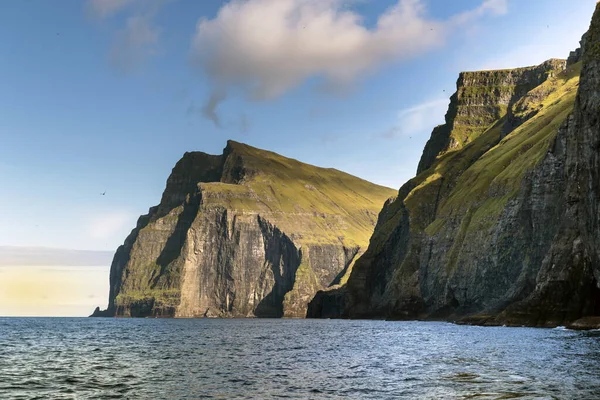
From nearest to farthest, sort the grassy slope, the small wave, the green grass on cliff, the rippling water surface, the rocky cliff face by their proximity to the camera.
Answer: the rippling water surface < the small wave < the rocky cliff face < the green grass on cliff < the grassy slope

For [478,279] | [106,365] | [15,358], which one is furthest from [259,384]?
[478,279]

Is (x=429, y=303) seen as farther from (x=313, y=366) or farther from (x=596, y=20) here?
(x=313, y=366)

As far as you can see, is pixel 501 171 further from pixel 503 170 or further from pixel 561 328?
pixel 561 328

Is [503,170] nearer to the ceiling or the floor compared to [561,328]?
nearer to the ceiling

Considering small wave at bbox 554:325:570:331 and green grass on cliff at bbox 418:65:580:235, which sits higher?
green grass on cliff at bbox 418:65:580:235

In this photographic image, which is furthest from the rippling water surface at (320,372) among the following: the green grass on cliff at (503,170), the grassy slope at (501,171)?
the grassy slope at (501,171)

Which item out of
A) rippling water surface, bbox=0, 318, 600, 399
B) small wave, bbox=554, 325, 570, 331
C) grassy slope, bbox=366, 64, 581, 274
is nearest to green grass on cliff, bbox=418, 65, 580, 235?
grassy slope, bbox=366, 64, 581, 274

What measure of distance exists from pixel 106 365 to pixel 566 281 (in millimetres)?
71570

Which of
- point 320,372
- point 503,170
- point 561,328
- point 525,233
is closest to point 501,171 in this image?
point 503,170

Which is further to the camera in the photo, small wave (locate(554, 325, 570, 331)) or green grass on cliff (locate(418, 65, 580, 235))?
green grass on cliff (locate(418, 65, 580, 235))

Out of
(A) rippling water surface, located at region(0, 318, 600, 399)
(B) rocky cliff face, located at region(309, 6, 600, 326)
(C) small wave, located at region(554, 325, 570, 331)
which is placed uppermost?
(B) rocky cliff face, located at region(309, 6, 600, 326)

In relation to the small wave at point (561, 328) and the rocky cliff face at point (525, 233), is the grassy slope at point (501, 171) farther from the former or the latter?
the small wave at point (561, 328)

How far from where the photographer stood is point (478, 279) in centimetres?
14338

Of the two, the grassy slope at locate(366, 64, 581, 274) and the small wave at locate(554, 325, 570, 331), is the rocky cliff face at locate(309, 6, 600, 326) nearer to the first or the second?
the grassy slope at locate(366, 64, 581, 274)
